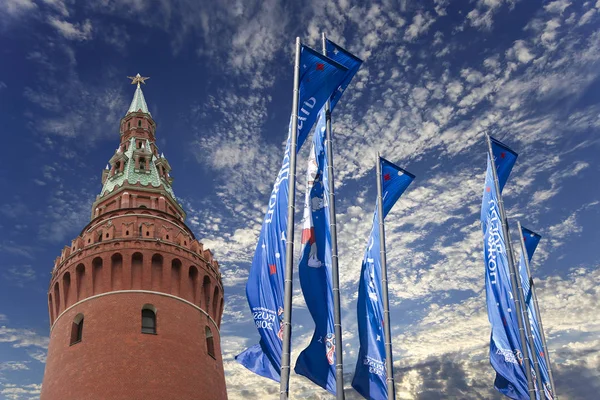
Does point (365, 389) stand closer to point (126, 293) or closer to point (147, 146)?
Answer: point (126, 293)

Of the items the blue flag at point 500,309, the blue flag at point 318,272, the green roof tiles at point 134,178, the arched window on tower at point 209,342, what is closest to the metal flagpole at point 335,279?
the blue flag at point 318,272

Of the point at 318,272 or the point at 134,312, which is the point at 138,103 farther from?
the point at 318,272

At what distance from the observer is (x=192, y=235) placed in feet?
144

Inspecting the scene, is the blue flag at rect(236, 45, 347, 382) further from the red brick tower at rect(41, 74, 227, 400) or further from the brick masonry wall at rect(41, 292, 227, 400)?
the red brick tower at rect(41, 74, 227, 400)

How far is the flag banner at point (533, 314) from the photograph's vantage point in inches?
1174

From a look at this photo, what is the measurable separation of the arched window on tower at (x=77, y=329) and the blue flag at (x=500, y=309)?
2395cm

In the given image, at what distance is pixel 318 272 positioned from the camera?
19.8m

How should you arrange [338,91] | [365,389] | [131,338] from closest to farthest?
[365,389] → [338,91] → [131,338]

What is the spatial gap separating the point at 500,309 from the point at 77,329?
25.0 m

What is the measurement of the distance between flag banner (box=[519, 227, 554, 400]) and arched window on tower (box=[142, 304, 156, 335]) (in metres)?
21.5

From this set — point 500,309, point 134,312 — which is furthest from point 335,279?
point 134,312

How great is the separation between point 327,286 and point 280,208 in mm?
3087

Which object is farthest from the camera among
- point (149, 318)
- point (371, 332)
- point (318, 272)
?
point (149, 318)

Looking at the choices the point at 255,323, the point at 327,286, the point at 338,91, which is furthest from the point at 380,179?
the point at 255,323
